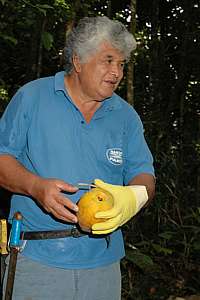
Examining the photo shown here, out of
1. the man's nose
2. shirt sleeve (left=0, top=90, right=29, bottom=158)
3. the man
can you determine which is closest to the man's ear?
the man

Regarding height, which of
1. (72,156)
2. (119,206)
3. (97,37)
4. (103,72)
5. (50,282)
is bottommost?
(50,282)

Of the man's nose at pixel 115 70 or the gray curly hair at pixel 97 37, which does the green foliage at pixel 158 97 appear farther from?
the man's nose at pixel 115 70

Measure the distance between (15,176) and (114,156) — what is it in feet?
1.63

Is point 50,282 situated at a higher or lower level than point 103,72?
lower

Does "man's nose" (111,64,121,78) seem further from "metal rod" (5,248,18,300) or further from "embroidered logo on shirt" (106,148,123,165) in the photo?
"metal rod" (5,248,18,300)

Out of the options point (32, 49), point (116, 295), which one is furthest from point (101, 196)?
point (32, 49)

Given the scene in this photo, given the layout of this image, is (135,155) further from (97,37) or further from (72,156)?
(97,37)

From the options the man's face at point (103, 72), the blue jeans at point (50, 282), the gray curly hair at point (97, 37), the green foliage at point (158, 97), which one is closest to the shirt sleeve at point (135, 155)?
the man's face at point (103, 72)

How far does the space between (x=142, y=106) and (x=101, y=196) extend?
777cm

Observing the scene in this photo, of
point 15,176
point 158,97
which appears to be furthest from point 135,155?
point 158,97

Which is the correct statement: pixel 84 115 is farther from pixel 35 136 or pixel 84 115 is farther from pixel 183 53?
pixel 183 53

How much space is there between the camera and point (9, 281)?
216 cm

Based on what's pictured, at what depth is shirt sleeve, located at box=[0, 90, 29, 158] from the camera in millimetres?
2186

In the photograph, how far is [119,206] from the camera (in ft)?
6.45
